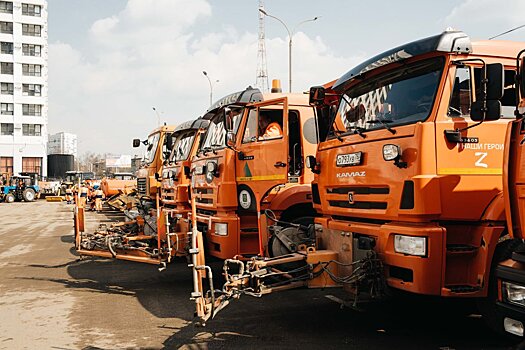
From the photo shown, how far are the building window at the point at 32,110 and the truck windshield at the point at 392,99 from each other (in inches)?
2349

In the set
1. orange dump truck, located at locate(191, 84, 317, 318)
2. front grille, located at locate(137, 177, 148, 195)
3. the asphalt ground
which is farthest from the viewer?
front grille, located at locate(137, 177, 148, 195)

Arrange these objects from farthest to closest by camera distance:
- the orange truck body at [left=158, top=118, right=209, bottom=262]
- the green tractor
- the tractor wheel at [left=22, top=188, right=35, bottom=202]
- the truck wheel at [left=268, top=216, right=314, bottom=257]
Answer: the tractor wheel at [left=22, top=188, right=35, bottom=202]
the green tractor
the orange truck body at [left=158, top=118, right=209, bottom=262]
the truck wheel at [left=268, top=216, right=314, bottom=257]

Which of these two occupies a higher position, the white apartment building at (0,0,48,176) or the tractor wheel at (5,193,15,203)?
the white apartment building at (0,0,48,176)

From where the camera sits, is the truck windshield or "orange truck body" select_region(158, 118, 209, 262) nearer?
the truck windshield

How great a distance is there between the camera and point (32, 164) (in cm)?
5788

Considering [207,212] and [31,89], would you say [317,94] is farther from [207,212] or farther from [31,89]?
[31,89]

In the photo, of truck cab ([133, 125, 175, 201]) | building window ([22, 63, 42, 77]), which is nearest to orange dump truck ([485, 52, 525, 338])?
truck cab ([133, 125, 175, 201])

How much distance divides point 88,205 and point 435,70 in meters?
26.7

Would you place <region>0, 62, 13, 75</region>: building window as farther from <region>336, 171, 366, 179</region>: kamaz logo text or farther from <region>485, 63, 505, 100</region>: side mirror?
<region>485, 63, 505, 100</region>: side mirror

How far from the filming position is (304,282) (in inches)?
204

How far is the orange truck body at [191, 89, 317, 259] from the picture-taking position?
707 centimetres

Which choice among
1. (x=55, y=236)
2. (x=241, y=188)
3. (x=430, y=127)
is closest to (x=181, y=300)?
(x=241, y=188)

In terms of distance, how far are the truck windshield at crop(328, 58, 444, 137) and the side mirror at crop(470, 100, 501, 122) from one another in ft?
1.52

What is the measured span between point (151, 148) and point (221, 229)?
9.04 metres
